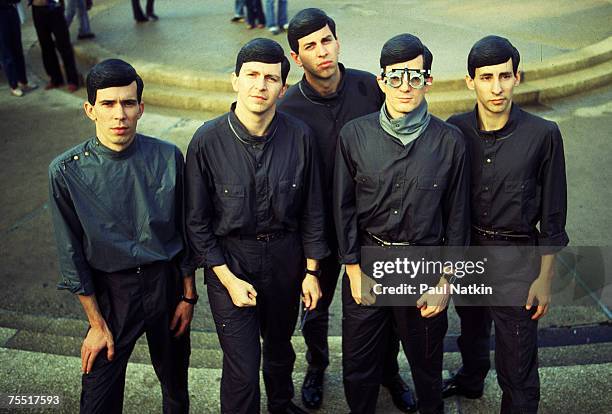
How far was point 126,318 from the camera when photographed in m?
3.24

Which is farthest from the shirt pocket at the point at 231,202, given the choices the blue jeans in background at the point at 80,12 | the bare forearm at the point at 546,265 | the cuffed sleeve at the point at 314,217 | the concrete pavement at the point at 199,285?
the blue jeans in background at the point at 80,12

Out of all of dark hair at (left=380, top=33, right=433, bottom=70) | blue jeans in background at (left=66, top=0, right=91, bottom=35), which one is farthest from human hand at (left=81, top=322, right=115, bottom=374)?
blue jeans in background at (left=66, top=0, right=91, bottom=35)

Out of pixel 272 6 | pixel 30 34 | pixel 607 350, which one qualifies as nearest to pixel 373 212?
pixel 607 350

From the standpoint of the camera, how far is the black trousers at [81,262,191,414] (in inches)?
124

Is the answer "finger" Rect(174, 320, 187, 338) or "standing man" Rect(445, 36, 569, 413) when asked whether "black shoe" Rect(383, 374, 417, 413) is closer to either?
"standing man" Rect(445, 36, 569, 413)

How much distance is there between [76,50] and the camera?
1030 centimetres

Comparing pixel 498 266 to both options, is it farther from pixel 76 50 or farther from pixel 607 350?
pixel 76 50

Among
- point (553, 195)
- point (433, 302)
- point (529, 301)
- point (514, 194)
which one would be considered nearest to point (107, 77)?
point (433, 302)

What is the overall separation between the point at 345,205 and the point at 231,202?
1.77 feet

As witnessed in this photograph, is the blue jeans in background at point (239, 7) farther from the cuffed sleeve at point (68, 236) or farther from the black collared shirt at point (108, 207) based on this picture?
the cuffed sleeve at point (68, 236)

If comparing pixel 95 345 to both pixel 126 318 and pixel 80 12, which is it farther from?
pixel 80 12

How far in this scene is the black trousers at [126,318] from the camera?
316cm

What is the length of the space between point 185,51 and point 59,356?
21.8 ft

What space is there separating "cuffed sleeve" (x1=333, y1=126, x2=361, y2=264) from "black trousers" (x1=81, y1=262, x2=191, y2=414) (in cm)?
80
